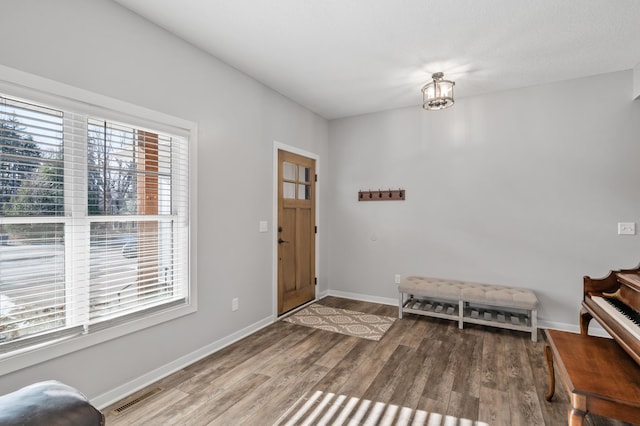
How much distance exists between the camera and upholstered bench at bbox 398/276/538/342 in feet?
10.6

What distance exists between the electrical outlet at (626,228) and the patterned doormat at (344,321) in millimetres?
2490

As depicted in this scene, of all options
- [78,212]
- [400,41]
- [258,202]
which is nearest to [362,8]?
[400,41]

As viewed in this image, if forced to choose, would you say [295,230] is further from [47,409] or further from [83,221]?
[47,409]

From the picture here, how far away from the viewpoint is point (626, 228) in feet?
10.3

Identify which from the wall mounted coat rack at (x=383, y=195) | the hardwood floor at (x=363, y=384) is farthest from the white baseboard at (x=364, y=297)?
the wall mounted coat rack at (x=383, y=195)

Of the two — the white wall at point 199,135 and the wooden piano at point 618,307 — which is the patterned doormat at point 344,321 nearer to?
the white wall at point 199,135

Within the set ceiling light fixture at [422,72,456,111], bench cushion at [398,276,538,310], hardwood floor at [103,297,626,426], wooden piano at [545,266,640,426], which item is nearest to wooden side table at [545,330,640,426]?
wooden piano at [545,266,640,426]

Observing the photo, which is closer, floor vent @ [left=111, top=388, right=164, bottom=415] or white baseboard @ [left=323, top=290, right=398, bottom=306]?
floor vent @ [left=111, top=388, right=164, bottom=415]

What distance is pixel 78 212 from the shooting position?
1980 millimetres

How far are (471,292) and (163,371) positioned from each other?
3.09m

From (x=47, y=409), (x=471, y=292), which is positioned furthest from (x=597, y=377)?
(x=47, y=409)

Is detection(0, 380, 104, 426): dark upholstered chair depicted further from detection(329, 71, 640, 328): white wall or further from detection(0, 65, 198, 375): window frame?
detection(329, 71, 640, 328): white wall

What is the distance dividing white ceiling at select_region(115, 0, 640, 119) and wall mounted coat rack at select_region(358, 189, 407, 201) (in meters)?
1.38

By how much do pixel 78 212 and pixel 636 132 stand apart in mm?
4867
